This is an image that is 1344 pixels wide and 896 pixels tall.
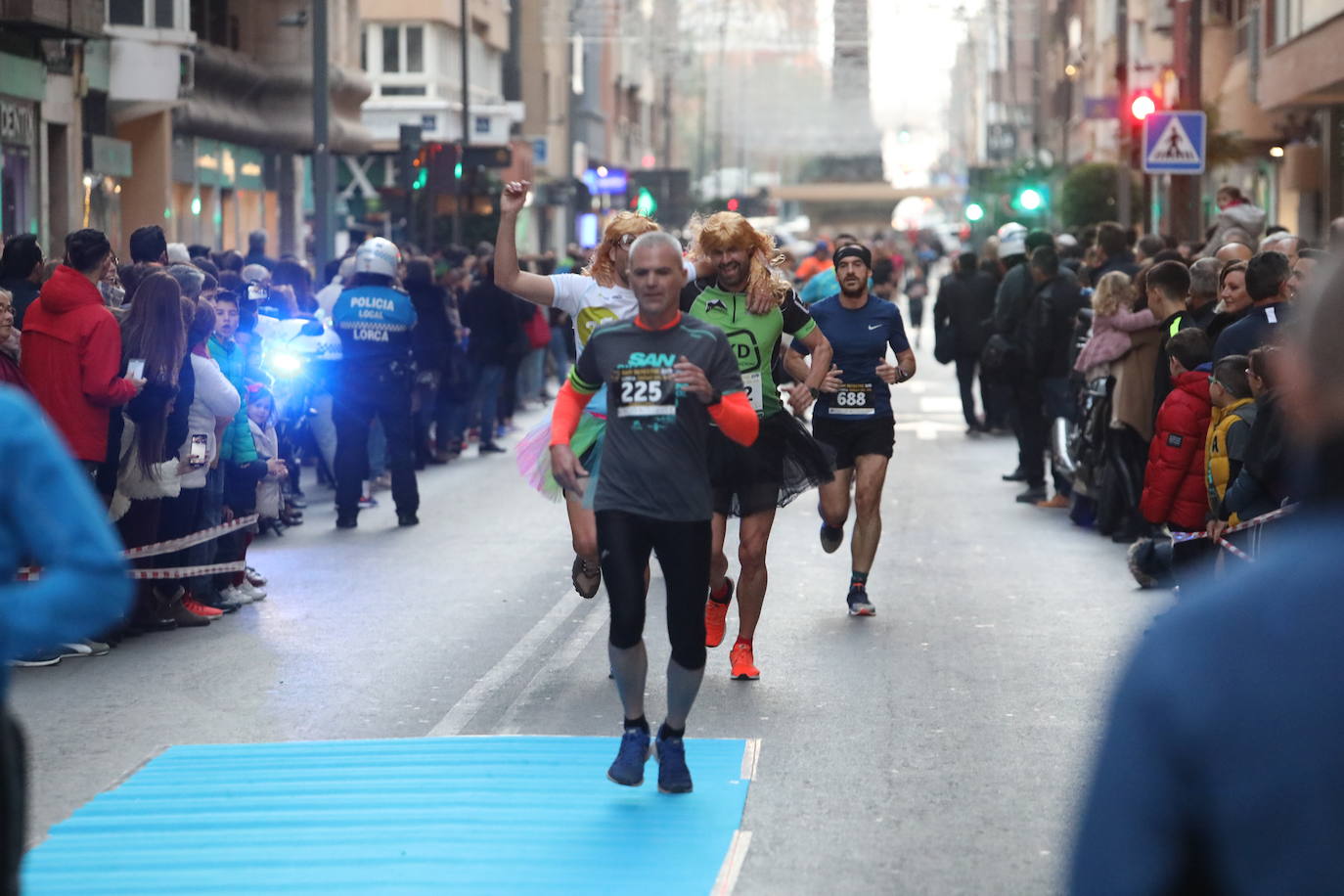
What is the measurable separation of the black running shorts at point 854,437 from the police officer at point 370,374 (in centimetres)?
502

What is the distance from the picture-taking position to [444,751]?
802 cm

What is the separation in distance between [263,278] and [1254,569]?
14.9 metres

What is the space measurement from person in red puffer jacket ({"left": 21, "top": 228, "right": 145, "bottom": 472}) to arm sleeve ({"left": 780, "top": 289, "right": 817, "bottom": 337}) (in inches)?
126

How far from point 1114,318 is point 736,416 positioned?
293 inches

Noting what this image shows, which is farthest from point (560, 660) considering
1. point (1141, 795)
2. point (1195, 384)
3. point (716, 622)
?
point (1141, 795)

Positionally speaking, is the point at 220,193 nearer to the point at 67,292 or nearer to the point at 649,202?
the point at 649,202

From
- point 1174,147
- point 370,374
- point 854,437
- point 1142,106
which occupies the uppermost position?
point 1142,106

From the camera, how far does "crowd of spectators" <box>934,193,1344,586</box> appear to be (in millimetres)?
10180

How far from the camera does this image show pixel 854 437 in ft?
36.3

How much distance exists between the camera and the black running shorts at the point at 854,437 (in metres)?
11.0

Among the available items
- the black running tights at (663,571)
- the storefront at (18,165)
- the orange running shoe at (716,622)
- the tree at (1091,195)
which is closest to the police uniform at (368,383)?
the orange running shoe at (716,622)

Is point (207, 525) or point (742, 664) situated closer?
point (742, 664)

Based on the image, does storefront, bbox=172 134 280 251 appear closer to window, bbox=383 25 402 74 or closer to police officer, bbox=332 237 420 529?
window, bbox=383 25 402 74

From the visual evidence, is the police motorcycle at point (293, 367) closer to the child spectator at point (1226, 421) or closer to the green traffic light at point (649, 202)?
the child spectator at point (1226, 421)
